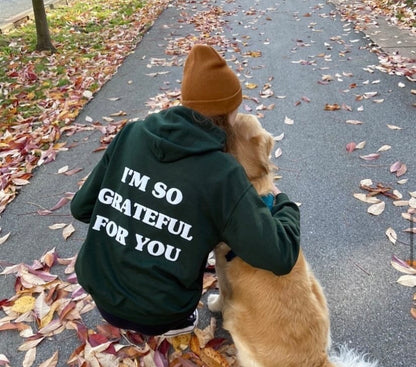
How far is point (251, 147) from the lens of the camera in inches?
72.7

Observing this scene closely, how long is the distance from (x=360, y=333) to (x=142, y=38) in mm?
7654

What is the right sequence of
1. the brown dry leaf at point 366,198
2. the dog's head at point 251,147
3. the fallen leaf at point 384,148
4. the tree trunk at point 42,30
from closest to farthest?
the dog's head at point 251,147
the brown dry leaf at point 366,198
the fallen leaf at point 384,148
the tree trunk at point 42,30

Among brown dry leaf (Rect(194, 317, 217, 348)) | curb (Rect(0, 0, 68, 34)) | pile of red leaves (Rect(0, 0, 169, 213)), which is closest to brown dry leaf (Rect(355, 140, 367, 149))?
brown dry leaf (Rect(194, 317, 217, 348))

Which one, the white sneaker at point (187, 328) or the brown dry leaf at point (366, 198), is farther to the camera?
the brown dry leaf at point (366, 198)

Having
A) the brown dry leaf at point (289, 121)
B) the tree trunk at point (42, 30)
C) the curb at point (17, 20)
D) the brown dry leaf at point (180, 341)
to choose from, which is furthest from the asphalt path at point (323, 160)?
the curb at point (17, 20)

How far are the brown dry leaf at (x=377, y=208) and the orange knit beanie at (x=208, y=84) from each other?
81.1 inches

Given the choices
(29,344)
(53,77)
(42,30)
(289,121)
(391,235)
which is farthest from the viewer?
(42,30)

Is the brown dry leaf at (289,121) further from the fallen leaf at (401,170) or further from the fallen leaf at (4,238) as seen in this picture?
the fallen leaf at (4,238)

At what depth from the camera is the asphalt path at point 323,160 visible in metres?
2.47

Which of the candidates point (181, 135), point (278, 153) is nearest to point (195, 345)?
point (181, 135)

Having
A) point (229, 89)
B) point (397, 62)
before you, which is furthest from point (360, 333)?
point (397, 62)

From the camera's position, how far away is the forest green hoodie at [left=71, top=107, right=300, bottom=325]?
1544 mm

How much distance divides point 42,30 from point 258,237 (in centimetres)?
738

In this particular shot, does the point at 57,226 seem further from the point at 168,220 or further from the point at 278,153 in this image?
the point at 278,153
